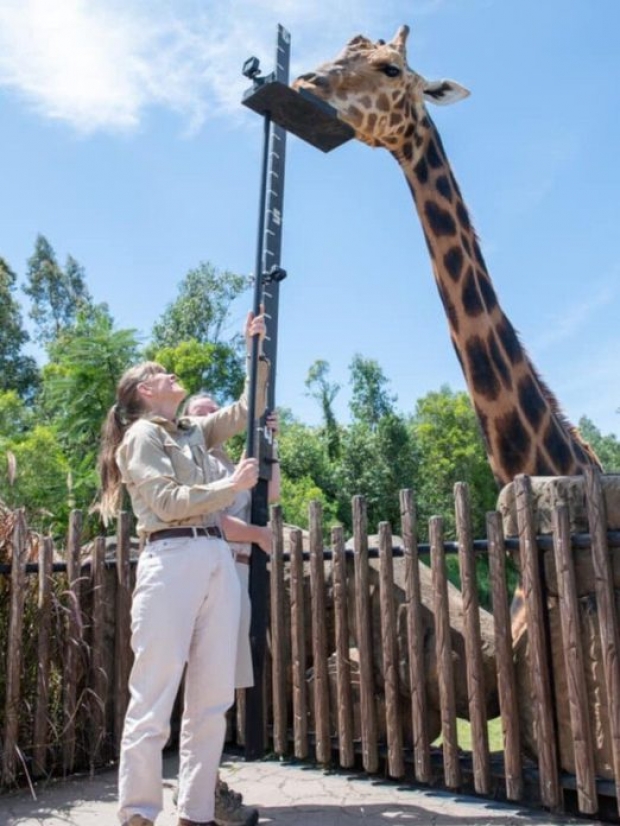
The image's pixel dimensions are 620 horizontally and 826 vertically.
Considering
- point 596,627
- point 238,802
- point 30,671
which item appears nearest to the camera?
point 238,802

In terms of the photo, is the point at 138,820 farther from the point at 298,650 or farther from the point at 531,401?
the point at 531,401

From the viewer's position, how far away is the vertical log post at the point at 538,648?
365 centimetres

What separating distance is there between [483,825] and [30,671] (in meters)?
2.74

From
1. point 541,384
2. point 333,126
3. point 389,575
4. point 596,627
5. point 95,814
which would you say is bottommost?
point 95,814

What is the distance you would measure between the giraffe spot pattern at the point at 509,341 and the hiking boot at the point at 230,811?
3.20 metres

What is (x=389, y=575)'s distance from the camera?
4391 millimetres

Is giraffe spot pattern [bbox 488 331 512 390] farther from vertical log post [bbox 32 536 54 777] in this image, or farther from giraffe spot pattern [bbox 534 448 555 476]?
vertical log post [bbox 32 536 54 777]

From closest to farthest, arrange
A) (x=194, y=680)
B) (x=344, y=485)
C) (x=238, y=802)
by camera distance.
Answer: (x=194, y=680), (x=238, y=802), (x=344, y=485)

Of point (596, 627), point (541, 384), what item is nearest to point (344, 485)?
point (541, 384)

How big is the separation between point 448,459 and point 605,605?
26.2 m

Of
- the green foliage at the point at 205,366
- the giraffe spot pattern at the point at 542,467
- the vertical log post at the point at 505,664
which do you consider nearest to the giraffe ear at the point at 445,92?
the giraffe spot pattern at the point at 542,467

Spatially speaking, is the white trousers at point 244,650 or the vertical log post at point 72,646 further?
the vertical log post at point 72,646

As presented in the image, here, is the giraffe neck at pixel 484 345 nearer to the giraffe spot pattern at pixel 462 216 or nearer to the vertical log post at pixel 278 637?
the giraffe spot pattern at pixel 462 216

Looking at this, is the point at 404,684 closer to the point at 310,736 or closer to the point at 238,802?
the point at 310,736
